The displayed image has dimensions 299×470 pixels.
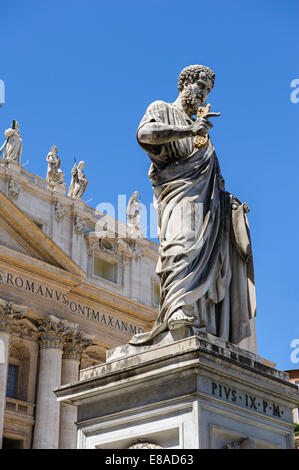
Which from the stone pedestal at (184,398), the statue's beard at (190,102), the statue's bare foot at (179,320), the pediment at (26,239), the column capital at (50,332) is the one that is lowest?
the stone pedestal at (184,398)

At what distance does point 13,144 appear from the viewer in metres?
36.1

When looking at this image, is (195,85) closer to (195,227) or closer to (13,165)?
(195,227)

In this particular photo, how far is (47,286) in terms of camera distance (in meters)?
35.3

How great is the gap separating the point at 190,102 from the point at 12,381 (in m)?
29.2

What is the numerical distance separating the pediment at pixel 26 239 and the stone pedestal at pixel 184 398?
2909 centimetres

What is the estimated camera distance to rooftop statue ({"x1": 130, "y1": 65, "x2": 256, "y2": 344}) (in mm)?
5746

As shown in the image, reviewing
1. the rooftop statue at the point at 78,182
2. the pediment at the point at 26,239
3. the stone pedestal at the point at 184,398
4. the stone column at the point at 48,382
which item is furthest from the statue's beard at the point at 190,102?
the rooftop statue at the point at 78,182

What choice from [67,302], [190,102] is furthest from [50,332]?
[190,102]

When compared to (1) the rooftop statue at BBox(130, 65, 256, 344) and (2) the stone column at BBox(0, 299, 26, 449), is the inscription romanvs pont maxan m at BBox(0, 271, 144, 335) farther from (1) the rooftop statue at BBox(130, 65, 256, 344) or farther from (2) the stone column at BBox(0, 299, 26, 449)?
(1) the rooftop statue at BBox(130, 65, 256, 344)

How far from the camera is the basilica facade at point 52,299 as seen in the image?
32.8 m

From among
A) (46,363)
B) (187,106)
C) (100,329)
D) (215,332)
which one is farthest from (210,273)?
(100,329)

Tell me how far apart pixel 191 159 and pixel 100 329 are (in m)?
31.1

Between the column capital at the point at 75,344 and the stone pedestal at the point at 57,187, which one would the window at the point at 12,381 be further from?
the stone pedestal at the point at 57,187

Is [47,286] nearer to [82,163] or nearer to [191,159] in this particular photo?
[82,163]
